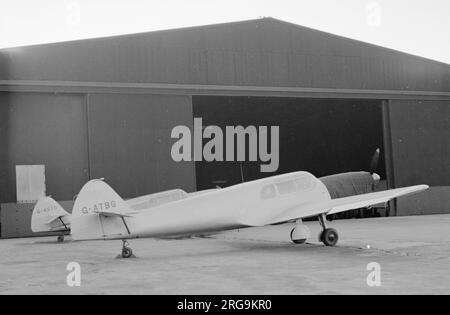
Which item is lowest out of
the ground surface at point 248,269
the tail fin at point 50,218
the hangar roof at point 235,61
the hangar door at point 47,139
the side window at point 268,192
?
the ground surface at point 248,269

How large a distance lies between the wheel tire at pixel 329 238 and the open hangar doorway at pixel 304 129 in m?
17.0

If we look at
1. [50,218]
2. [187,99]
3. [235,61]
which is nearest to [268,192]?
[50,218]

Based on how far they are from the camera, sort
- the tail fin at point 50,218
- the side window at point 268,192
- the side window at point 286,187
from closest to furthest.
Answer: the side window at point 268,192, the side window at point 286,187, the tail fin at point 50,218

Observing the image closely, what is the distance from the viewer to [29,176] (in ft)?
95.9

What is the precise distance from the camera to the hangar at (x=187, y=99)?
2908 cm

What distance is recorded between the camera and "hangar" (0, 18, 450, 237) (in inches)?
1145

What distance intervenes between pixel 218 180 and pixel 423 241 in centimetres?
2458

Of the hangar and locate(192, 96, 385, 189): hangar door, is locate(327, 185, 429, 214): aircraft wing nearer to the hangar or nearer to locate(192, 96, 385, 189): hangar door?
the hangar

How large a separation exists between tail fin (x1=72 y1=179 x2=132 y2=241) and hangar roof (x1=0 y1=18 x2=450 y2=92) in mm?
16312

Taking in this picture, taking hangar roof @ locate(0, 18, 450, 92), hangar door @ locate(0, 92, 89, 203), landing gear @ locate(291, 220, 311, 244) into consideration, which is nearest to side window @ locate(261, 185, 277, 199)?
landing gear @ locate(291, 220, 311, 244)

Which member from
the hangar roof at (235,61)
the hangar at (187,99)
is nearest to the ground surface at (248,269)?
the hangar at (187,99)

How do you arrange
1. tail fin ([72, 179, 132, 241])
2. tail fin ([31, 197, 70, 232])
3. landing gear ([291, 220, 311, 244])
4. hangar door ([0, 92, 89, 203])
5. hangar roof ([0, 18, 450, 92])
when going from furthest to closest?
hangar door ([0, 92, 89, 203])
hangar roof ([0, 18, 450, 92])
tail fin ([31, 197, 70, 232])
landing gear ([291, 220, 311, 244])
tail fin ([72, 179, 132, 241])

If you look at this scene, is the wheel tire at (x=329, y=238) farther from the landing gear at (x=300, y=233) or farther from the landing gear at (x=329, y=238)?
the landing gear at (x=300, y=233)

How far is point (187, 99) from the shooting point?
3128 centimetres
